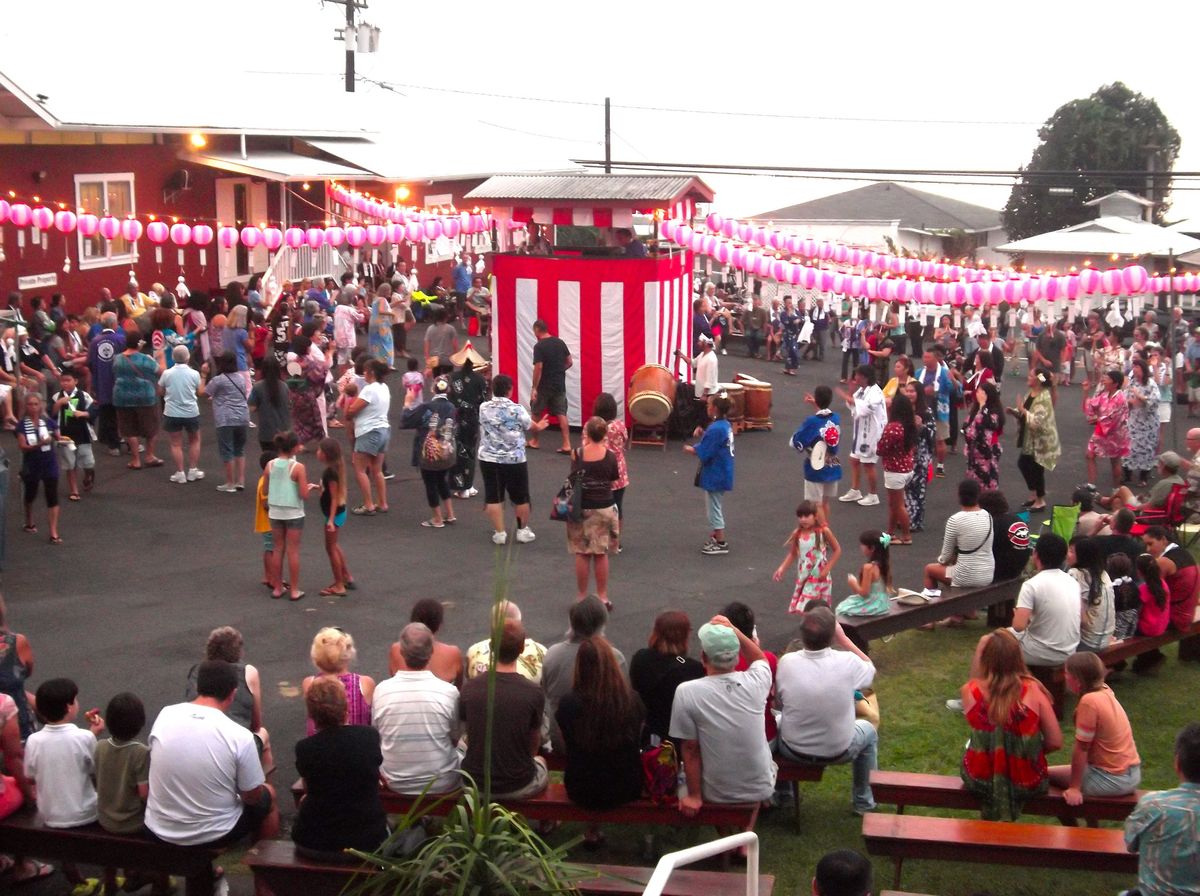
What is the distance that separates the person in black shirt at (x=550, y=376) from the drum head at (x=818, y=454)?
14.8 ft

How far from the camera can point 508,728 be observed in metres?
6.13

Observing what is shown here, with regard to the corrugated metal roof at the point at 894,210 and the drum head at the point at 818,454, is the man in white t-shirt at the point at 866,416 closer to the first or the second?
the drum head at the point at 818,454

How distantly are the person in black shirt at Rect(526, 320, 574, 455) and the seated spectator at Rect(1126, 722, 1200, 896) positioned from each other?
461 inches

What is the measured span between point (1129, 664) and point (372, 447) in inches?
289

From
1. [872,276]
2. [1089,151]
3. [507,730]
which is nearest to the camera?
[507,730]

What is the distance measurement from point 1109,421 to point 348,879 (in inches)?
506

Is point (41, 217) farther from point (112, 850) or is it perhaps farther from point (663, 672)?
point (663, 672)

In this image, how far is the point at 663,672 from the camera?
6.58 metres

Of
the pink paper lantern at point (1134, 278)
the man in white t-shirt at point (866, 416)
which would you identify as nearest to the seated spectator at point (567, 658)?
the man in white t-shirt at point (866, 416)

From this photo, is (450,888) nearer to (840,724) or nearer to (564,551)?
(840,724)

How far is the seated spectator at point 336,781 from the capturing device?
5625 millimetres

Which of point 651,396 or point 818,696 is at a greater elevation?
point 651,396

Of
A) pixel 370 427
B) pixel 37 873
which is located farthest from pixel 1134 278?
pixel 37 873

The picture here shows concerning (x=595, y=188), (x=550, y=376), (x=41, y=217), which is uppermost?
(x=595, y=188)
